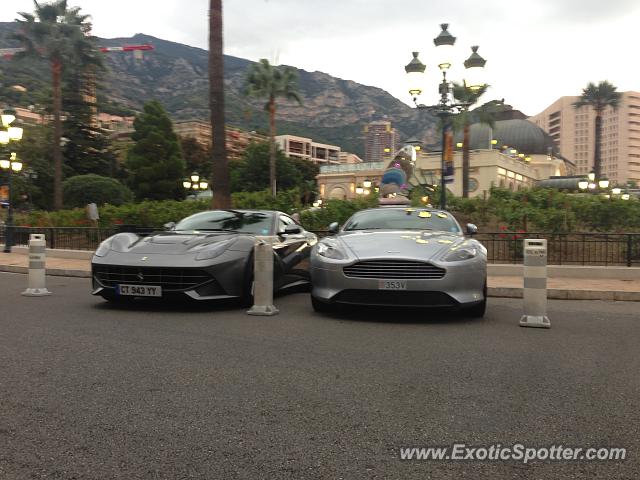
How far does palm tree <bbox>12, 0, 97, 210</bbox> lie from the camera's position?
1384 inches

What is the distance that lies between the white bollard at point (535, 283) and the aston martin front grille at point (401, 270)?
3.77 feet

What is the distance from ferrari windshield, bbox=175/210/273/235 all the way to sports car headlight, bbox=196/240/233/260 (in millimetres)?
877

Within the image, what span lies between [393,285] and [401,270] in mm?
191

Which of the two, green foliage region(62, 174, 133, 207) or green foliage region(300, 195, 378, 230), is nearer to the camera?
green foliage region(300, 195, 378, 230)

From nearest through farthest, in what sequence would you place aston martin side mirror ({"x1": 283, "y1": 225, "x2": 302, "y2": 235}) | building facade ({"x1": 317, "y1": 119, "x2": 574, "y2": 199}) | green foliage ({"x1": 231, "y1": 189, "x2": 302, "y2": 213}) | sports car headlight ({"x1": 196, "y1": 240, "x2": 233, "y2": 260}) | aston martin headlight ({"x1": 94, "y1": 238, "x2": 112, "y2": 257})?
sports car headlight ({"x1": 196, "y1": 240, "x2": 233, "y2": 260}), aston martin headlight ({"x1": 94, "y1": 238, "x2": 112, "y2": 257}), aston martin side mirror ({"x1": 283, "y1": 225, "x2": 302, "y2": 235}), green foliage ({"x1": 231, "y1": 189, "x2": 302, "y2": 213}), building facade ({"x1": 317, "y1": 119, "x2": 574, "y2": 199})

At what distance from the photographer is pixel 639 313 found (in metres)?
7.61

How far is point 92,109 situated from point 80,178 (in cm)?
2970

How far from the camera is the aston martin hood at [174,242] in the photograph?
6621mm

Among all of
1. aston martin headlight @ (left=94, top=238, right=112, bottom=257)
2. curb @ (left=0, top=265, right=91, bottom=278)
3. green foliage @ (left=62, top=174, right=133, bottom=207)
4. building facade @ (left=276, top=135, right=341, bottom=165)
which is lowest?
curb @ (left=0, top=265, right=91, bottom=278)

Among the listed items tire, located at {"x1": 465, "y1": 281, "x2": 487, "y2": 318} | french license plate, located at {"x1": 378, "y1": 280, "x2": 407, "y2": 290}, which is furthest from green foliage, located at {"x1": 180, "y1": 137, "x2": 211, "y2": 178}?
french license plate, located at {"x1": 378, "y1": 280, "x2": 407, "y2": 290}

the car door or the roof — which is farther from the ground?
the roof

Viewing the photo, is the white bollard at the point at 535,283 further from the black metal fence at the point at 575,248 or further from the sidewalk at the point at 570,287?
the black metal fence at the point at 575,248

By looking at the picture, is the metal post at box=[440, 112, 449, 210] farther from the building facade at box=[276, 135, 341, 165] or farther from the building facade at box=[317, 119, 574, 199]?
the building facade at box=[276, 135, 341, 165]

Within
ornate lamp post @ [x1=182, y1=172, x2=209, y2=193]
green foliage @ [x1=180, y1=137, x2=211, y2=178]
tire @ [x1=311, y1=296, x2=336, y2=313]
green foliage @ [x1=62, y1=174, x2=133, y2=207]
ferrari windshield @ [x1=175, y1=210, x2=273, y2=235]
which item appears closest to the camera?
tire @ [x1=311, y1=296, x2=336, y2=313]
